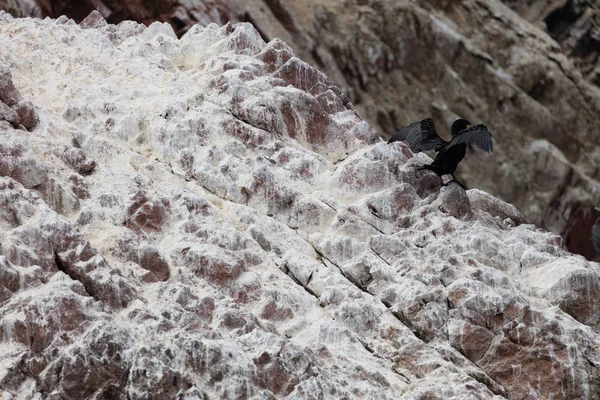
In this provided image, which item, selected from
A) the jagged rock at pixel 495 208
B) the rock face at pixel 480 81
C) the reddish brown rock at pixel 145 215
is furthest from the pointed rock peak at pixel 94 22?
the rock face at pixel 480 81

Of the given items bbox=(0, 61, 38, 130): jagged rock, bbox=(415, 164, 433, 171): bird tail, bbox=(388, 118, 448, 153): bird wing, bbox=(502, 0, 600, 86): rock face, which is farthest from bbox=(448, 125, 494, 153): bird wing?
bbox=(502, 0, 600, 86): rock face

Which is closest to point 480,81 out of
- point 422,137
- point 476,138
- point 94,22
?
point 94,22

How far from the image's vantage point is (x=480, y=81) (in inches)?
1500

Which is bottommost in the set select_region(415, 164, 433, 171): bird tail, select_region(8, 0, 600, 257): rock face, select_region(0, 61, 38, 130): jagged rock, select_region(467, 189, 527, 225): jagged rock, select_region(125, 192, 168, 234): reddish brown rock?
select_region(8, 0, 600, 257): rock face

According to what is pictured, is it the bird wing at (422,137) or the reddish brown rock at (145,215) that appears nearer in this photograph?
the reddish brown rock at (145,215)

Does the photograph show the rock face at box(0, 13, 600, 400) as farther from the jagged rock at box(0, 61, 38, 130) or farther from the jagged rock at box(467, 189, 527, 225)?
the jagged rock at box(0, 61, 38, 130)

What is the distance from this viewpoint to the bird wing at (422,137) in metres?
19.2

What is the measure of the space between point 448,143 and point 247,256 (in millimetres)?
4808

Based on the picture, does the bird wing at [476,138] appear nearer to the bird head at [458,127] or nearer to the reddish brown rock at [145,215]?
the bird head at [458,127]

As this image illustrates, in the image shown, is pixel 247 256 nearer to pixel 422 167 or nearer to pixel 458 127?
pixel 422 167

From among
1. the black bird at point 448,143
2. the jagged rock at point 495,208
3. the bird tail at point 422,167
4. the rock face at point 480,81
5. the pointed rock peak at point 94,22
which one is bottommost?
the rock face at point 480,81

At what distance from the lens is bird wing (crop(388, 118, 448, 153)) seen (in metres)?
19.2

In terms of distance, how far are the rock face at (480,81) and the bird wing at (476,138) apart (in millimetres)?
16720

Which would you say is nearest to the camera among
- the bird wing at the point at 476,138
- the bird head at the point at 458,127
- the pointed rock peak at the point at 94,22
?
the bird wing at the point at 476,138
